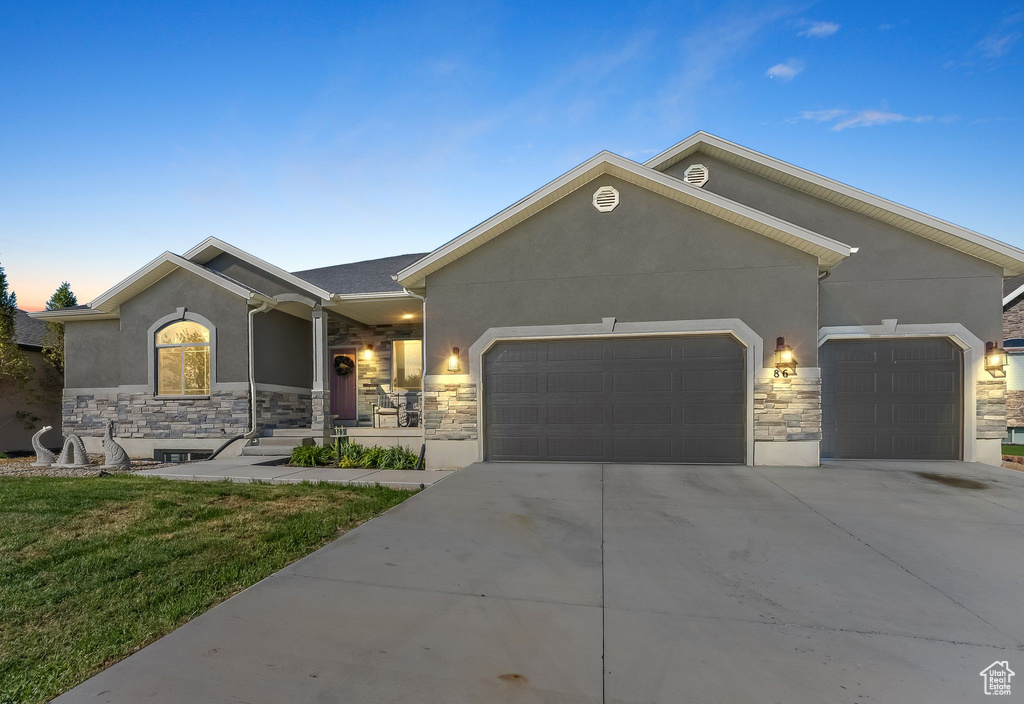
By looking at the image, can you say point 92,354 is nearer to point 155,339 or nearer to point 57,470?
point 155,339

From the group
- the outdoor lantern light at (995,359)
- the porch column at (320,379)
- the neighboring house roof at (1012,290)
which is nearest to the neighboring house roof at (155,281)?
the porch column at (320,379)

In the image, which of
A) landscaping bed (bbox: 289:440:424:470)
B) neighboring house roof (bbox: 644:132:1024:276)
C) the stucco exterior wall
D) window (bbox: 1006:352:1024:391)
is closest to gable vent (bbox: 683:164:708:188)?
neighboring house roof (bbox: 644:132:1024:276)

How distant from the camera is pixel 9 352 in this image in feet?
41.5

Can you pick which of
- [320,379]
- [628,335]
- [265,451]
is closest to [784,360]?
[628,335]

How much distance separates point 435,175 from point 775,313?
36.2 ft

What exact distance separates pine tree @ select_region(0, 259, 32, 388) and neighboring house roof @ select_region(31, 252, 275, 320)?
Answer: 2.60m

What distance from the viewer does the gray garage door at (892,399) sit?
335 inches

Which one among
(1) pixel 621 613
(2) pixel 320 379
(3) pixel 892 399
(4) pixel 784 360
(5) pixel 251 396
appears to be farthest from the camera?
(2) pixel 320 379

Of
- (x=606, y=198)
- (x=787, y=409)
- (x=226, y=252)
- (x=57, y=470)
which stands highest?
(x=606, y=198)

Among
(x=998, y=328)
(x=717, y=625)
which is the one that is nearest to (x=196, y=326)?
(x=717, y=625)

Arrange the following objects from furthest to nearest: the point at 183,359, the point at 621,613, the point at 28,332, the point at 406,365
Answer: the point at 28,332
the point at 406,365
the point at 183,359
the point at 621,613

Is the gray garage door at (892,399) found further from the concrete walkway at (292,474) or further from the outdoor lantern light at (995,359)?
the concrete walkway at (292,474)

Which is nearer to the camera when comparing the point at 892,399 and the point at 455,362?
the point at 455,362

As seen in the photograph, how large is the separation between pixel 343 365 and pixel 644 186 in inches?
375
